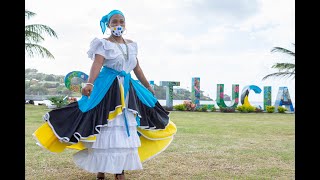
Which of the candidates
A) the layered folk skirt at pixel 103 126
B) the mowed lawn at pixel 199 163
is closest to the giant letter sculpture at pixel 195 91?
the mowed lawn at pixel 199 163

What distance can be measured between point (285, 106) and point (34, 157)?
17.9 m

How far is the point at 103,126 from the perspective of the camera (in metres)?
3.79

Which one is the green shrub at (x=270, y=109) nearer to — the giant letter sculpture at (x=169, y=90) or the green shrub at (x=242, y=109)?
the green shrub at (x=242, y=109)

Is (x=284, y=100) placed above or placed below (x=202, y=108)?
above

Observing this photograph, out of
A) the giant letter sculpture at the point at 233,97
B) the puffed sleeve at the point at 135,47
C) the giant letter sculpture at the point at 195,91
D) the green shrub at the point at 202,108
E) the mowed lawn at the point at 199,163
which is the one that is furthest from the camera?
the green shrub at the point at 202,108

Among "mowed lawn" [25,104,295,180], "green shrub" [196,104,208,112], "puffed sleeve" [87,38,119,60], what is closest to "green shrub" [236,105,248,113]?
"green shrub" [196,104,208,112]

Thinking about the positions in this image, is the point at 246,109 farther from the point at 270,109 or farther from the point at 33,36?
the point at 33,36

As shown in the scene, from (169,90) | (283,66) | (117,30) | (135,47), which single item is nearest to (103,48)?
(117,30)

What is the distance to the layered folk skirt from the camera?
3758 millimetres

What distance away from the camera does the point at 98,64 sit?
3.85 metres

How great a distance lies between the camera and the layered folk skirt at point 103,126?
376 cm

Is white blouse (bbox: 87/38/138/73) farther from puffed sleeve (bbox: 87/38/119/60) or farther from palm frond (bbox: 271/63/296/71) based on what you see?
palm frond (bbox: 271/63/296/71)
